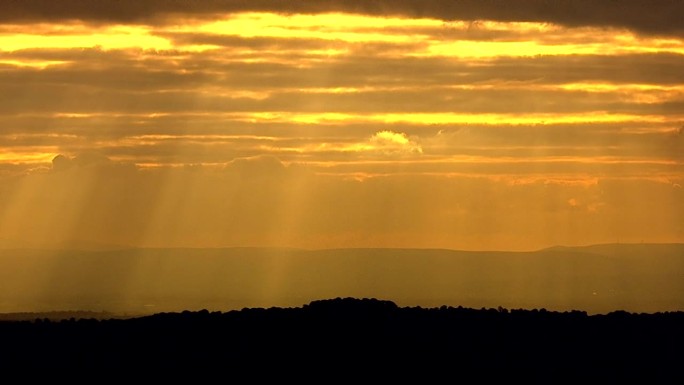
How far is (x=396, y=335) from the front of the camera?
54.3 meters

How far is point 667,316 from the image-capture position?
6169 centimetres

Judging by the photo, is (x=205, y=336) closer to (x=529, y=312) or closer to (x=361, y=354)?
(x=361, y=354)

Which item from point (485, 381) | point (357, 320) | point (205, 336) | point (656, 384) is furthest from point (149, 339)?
point (656, 384)

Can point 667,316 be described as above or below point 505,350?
above

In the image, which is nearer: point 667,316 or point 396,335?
point 396,335

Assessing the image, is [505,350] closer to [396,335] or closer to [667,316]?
[396,335]

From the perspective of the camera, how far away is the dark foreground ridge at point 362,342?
51.9 m

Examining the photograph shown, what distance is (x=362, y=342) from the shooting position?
5334 cm

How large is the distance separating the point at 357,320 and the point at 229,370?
21.2 feet

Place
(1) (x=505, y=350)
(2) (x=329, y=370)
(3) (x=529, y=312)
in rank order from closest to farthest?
(2) (x=329, y=370) → (1) (x=505, y=350) → (3) (x=529, y=312)

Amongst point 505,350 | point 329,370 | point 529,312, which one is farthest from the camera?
point 529,312

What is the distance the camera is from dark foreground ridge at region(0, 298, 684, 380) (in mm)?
51875

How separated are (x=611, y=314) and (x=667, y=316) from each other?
244cm

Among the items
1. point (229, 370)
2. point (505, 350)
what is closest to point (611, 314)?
point (505, 350)
